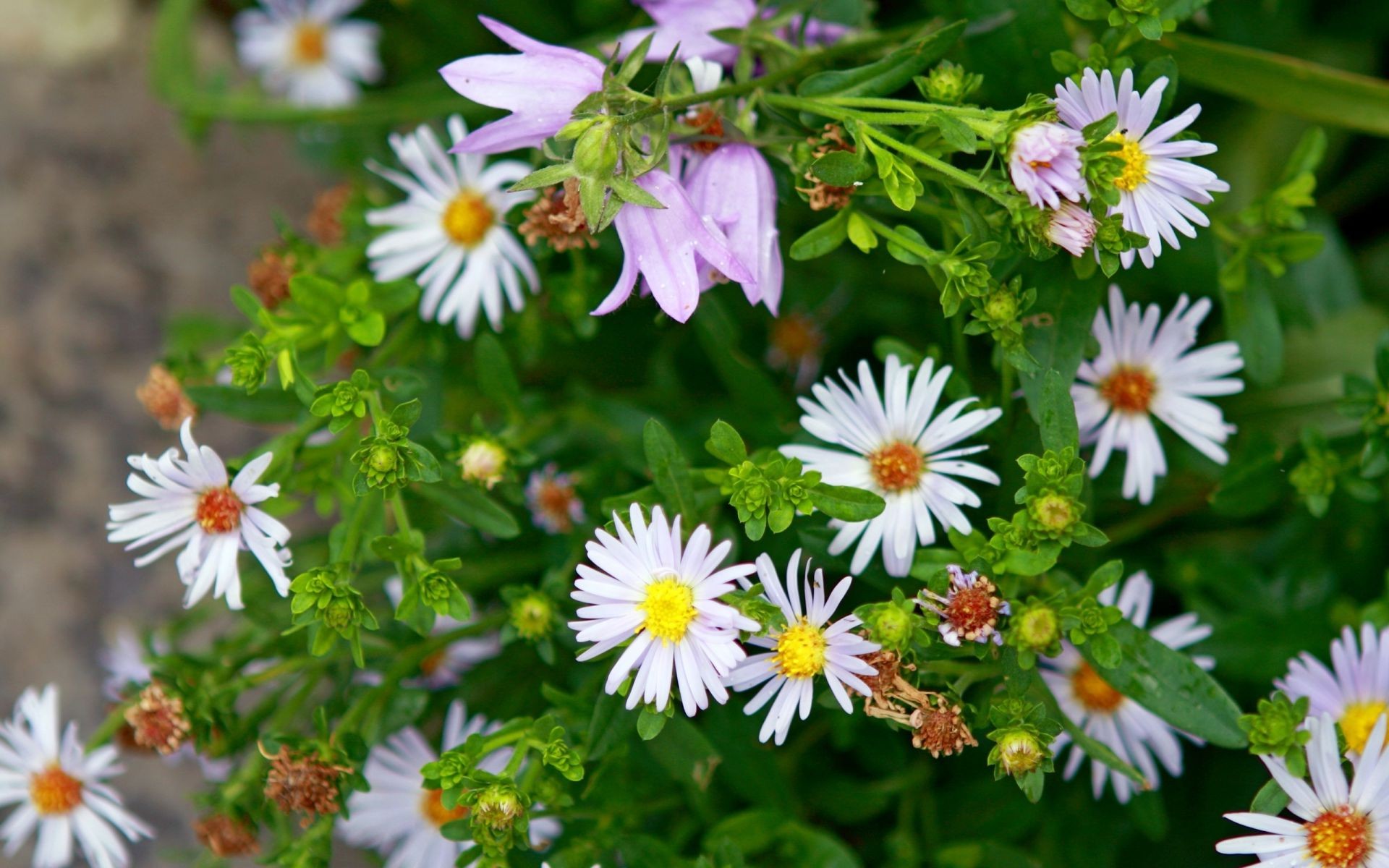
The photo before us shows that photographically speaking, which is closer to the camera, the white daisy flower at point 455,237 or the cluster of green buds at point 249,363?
the cluster of green buds at point 249,363

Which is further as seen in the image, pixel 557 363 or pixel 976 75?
pixel 557 363

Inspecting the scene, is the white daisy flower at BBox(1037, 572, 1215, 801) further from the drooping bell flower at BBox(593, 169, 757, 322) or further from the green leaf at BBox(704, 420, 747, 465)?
the drooping bell flower at BBox(593, 169, 757, 322)

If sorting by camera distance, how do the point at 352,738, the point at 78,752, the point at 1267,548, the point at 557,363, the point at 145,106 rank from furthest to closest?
the point at 145,106 → the point at 557,363 → the point at 1267,548 → the point at 78,752 → the point at 352,738

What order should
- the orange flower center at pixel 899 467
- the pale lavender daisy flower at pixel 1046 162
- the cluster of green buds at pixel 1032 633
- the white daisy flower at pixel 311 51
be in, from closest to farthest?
the pale lavender daisy flower at pixel 1046 162 < the cluster of green buds at pixel 1032 633 < the orange flower center at pixel 899 467 < the white daisy flower at pixel 311 51

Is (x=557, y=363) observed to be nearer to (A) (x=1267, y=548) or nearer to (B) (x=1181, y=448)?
(B) (x=1181, y=448)

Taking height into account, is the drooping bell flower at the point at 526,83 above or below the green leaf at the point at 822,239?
above

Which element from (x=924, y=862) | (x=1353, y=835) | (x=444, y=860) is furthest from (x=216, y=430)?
(x=1353, y=835)

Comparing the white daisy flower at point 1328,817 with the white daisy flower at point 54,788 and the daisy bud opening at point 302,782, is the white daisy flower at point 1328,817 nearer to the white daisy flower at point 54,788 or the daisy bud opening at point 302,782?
the daisy bud opening at point 302,782

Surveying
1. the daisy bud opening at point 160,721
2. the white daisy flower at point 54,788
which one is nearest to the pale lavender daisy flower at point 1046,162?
the daisy bud opening at point 160,721
